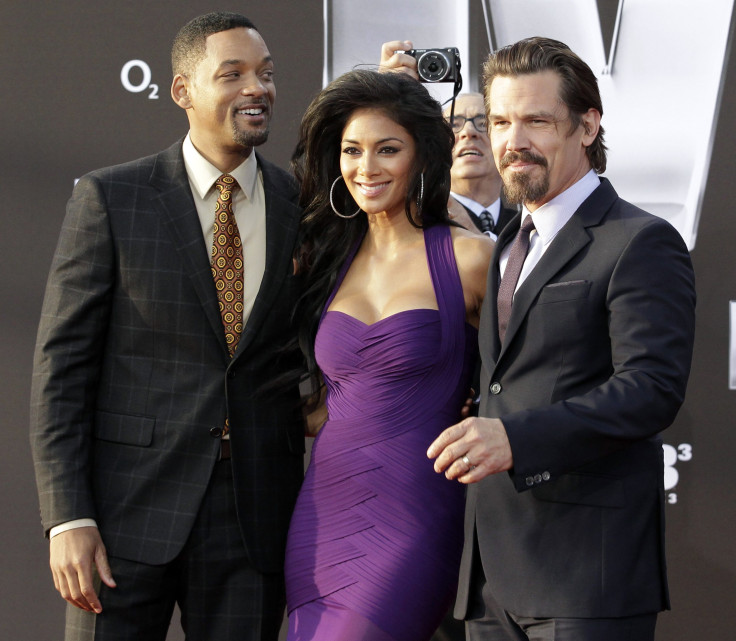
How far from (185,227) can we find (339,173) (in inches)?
17.1

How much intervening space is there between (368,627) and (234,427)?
0.55 m

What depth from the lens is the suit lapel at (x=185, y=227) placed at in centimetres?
232

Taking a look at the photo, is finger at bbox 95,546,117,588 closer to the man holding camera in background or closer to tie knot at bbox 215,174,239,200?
tie knot at bbox 215,174,239,200

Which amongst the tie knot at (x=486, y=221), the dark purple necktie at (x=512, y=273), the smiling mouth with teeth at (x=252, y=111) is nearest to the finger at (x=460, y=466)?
the dark purple necktie at (x=512, y=273)

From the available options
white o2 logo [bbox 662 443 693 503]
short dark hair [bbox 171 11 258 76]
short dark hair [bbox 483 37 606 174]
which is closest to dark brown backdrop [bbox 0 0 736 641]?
white o2 logo [bbox 662 443 693 503]

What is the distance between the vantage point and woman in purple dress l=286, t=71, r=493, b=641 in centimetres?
221

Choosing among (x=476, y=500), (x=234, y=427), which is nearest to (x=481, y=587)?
(x=476, y=500)

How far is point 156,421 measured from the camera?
2320 mm

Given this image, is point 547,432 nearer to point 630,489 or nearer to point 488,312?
point 630,489

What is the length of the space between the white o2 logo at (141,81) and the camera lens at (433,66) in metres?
1.23

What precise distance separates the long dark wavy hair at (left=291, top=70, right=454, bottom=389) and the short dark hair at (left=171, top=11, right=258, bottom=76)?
0.32 m

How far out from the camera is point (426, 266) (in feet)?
7.85

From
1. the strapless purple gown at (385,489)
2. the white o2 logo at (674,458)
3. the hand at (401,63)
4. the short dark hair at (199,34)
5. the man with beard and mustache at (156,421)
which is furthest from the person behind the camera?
the white o2 logo at (674,458)

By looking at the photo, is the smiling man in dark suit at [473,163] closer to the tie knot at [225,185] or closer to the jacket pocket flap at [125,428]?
the tie knot at [225,185]
